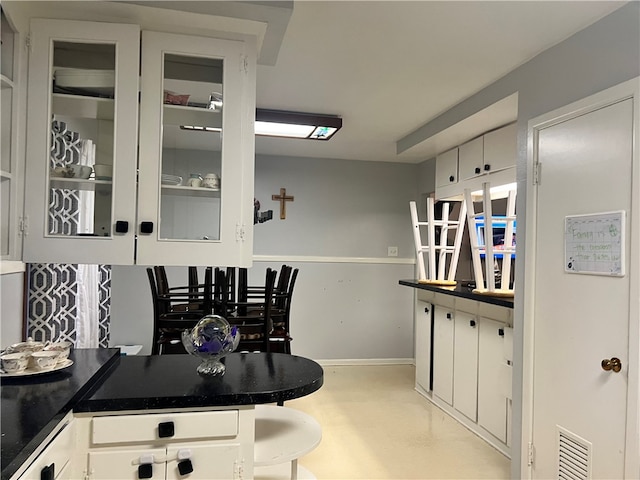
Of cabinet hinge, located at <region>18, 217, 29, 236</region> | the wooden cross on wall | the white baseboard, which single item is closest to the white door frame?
cabinet hinge, located at <region>18, 217, 29, 236</region>

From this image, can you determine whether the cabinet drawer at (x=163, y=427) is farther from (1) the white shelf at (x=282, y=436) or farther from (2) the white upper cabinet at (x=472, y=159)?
(2) the white upper cabinet at (x=472, y=159)

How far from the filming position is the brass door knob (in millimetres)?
1741

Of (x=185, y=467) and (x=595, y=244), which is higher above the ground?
(x=595, y=244)

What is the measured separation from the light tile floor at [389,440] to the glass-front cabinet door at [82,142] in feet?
6.10

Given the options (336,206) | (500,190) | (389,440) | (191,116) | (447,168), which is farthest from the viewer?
(336,206)

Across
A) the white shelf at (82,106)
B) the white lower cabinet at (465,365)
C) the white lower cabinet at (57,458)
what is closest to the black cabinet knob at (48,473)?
the white lower cabinet at (57,458)

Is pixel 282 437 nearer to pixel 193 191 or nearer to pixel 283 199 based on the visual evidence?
pixel 193 191

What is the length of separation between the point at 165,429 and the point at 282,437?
0.51 m

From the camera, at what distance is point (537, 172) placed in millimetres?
2236

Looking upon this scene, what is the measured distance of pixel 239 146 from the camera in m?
1.79

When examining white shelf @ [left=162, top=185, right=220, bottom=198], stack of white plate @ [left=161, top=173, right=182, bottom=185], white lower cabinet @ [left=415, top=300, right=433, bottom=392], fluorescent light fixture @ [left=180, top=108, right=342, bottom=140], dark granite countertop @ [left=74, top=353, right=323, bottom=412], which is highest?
fluorescent light fixture @ [left=180, top=108, right=342, bottom=140]

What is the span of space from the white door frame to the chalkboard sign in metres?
0.05

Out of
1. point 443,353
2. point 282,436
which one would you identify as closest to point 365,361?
point 443,353

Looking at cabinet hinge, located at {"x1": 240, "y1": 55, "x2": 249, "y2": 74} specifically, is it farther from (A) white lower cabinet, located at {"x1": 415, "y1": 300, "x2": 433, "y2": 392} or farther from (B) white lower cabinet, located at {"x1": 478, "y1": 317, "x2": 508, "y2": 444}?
(A) white lower cabinet, located at {"x1": 415, "y1": 300, "x2": 433, "y2": 392}
